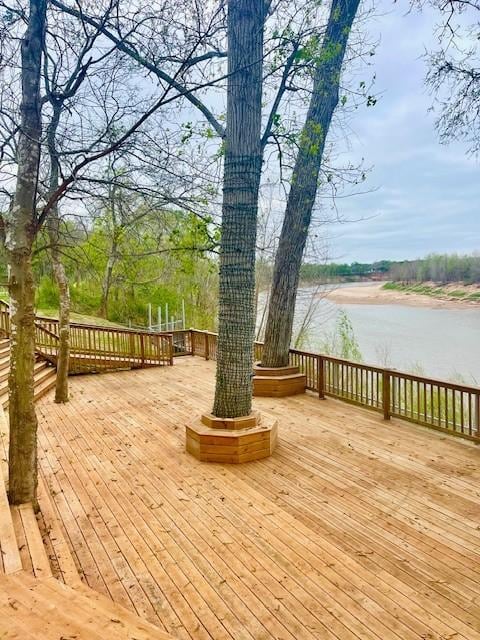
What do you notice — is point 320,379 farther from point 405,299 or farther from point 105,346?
point 105,346

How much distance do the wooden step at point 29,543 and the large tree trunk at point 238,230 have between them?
2137 mm

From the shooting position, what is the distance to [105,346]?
33.5 feet

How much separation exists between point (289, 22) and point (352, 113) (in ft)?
5.48

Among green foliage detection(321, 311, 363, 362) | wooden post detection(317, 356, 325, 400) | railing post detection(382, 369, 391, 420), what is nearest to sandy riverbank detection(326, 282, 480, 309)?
railing post detection(382, 369, 391, 420)

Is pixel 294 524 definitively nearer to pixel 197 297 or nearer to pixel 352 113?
pixel 352 113

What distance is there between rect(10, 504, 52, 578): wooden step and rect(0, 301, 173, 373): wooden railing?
6799mm

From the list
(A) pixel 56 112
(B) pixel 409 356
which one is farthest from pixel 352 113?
(B) pixel 409 356

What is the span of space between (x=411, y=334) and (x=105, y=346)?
770 cm

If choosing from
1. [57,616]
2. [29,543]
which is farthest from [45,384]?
[57,616]

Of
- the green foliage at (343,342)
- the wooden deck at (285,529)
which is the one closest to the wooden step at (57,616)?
the wooden deck at (285,529)

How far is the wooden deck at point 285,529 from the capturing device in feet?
7.20

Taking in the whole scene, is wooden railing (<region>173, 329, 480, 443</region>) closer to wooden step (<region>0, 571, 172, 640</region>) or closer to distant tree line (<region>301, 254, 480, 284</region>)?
distant tree line (<region>301, 254, 480, 284</region>)

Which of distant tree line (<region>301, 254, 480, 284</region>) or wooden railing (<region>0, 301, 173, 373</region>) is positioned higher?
distant tree line (<region>301, 254, 480, 284</region>)

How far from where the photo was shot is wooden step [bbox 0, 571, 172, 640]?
1483mm
